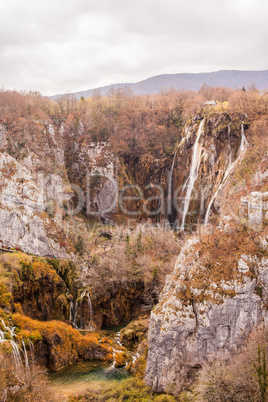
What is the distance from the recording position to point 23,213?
45406 millimetres

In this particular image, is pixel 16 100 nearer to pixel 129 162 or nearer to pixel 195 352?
pixel 129 162

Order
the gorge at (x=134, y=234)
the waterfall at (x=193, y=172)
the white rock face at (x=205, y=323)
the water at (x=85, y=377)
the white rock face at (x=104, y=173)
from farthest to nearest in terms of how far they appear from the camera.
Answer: the white rock face at (x=104, y=173)
the waterfall at (x=193, y=172)
the water at (x=85, y=377)
the gorge at (x=134, y=234)
the white rock face at (x=205, y=323)

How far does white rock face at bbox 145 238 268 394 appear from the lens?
1972cm

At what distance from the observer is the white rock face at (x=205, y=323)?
776 inches

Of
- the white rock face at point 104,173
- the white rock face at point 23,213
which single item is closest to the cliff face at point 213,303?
the white rock face at point 23,213

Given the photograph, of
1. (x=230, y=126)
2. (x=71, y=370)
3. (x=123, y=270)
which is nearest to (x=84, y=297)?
(x=123, y=270)

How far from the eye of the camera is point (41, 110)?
202ft

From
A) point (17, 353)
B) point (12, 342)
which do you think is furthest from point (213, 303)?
point (12, 342)

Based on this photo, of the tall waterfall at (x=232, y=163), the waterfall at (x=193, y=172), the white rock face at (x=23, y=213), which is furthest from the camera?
the waterfall at (x=193, y=172)

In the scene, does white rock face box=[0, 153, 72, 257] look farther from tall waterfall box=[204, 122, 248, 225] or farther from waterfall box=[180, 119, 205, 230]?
tall waterfall box=[204, 122, 248, 225]

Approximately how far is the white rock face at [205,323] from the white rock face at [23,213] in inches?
1032

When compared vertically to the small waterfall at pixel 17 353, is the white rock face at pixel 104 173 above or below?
above

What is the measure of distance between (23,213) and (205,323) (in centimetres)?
3257

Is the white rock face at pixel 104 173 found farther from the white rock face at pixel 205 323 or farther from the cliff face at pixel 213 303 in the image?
the white rock face at pixel 205 323
